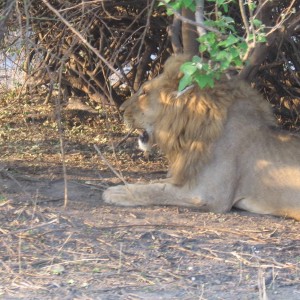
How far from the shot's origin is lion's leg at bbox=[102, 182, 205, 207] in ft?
16.6

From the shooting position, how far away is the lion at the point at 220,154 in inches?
198

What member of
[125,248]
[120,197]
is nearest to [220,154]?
[120,197]

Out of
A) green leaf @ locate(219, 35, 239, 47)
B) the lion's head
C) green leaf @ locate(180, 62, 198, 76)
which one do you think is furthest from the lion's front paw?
green leaf @ locate(219, 35, 239, 47)

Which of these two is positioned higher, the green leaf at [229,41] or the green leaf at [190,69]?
the green leaf at [229,41]

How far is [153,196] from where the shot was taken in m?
5.08

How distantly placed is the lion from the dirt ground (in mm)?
116

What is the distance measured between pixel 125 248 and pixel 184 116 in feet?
4.13

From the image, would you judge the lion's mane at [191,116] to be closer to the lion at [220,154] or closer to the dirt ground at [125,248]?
the lion at [220,154]

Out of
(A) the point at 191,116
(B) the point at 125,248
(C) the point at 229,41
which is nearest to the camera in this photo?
(C) the point at 229,41

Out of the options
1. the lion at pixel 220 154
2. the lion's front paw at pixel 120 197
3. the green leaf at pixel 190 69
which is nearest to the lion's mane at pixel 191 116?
the lion at pixel 220 154

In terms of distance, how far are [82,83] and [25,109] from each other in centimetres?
71

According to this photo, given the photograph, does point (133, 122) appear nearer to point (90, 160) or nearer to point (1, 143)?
point (90, 160)

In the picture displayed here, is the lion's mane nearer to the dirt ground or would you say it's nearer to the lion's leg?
the lion's leg

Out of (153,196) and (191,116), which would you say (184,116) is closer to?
(191,116)
